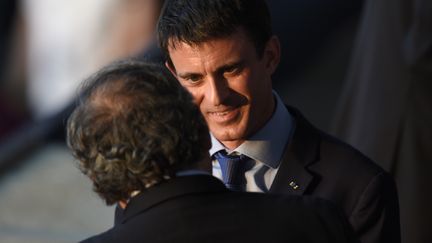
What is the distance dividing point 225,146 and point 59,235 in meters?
3.09

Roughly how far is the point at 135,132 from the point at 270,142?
72 cm

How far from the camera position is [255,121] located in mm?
2971

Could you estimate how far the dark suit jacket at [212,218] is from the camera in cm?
232

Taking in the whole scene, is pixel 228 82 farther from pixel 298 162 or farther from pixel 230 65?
pixel 298 162

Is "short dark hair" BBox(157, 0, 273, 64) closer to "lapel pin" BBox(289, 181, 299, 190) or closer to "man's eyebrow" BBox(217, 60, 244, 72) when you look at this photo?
"man's eyebrow" BBox(217, 60, 244, 72)

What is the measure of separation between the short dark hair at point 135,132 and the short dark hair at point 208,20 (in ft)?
1.57

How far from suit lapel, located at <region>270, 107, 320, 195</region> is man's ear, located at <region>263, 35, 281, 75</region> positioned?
20 centimetres

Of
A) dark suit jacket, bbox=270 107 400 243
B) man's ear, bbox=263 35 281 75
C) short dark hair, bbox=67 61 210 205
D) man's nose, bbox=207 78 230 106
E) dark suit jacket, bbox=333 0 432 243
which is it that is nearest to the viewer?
short dark hair, bbox=67 61 210 205

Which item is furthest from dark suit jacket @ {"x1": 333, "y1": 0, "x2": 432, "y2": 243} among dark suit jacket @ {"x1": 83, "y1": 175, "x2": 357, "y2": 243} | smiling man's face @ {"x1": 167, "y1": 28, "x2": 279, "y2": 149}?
dark suit jacket @ {"x1": 83, "y1": 175, "x2": 357, "y2": 243}

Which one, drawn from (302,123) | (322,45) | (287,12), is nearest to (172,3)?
(302,123)

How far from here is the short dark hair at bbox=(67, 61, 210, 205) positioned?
7.60ft

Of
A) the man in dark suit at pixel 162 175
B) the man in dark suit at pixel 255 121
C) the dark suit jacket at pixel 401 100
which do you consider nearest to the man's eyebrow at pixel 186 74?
the man in dark suit at pixel 255 121

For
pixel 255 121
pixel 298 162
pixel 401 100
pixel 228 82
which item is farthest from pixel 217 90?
pixel 401 100

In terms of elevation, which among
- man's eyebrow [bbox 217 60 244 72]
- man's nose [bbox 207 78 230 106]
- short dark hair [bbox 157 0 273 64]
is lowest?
man's nose [bbox 207 78 230 106]
